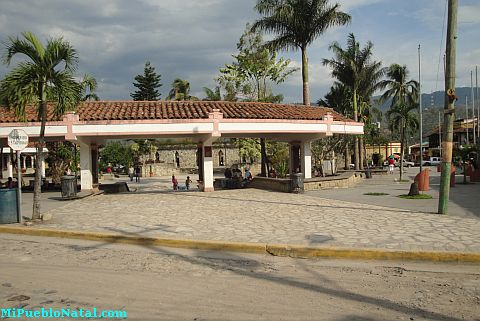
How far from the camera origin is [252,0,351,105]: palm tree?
23.9m

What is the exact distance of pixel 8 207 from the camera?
10617mm

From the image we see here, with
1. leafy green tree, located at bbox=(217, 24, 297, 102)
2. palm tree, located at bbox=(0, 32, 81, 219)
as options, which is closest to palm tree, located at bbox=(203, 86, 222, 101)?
leafy green tree, located at bbox=(217, 24, 297, 102)

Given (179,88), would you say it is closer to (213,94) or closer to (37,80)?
(213,94)

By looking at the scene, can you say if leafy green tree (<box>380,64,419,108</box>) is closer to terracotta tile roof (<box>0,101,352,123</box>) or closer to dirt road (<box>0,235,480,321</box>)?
terracotta tile roof (<box>0,101,352,123</box>)

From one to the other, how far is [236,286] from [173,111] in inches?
557

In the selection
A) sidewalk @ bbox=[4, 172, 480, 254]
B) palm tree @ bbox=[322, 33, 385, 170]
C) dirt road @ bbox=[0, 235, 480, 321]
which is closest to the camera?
dirt road @ bbox=[0, 235, 480, 321]

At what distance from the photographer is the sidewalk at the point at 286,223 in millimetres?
7520

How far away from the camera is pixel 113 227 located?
9.70 metres

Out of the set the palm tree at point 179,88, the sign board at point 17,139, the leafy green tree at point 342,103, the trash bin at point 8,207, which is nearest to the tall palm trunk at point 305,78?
the leafy green tree at point 342,103

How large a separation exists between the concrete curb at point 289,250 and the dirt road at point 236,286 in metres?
0.21

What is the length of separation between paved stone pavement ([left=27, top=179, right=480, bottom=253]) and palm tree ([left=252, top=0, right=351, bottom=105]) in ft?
44.3

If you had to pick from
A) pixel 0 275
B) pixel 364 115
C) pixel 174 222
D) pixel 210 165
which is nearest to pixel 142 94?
pixel 364 115

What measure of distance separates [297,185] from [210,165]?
4.27m

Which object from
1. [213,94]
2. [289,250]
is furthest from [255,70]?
[289,250]
